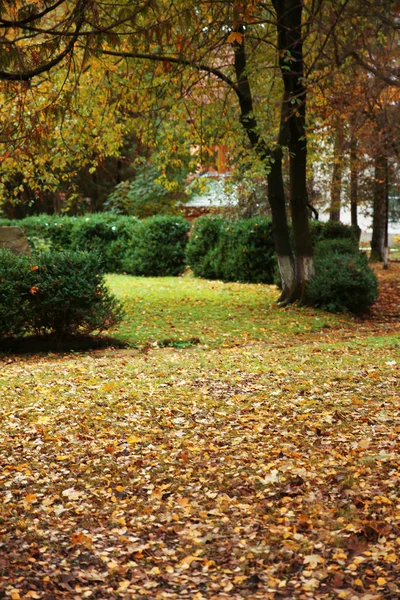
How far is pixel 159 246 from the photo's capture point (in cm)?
2072

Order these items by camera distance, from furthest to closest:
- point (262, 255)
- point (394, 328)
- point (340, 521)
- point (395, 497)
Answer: point (262, 255) < point (394, 328) < point (395, 497) < point (340, 521)

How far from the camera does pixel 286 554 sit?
148 inches

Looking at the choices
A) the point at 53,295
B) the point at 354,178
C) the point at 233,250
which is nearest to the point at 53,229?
the point at 233,250

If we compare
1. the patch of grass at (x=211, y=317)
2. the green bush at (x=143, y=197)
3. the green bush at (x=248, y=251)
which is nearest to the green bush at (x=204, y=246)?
the green bush at (x=248, y=251)

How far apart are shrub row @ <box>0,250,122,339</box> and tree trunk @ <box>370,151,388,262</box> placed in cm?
1216

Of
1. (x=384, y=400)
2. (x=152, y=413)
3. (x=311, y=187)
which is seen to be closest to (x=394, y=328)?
(x=384, y=400)

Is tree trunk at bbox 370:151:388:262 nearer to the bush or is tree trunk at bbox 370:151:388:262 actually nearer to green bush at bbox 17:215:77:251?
the bush

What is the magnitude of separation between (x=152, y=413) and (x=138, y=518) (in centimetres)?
188

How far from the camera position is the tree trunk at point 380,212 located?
65.9ft

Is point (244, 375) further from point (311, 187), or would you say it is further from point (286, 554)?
point (311, 187)

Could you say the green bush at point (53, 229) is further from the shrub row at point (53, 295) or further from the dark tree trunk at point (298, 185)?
the shrub row at point (53, 295)

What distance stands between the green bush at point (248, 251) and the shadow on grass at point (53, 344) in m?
8.05

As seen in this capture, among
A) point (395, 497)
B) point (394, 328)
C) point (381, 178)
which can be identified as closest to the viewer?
point (395, 497)

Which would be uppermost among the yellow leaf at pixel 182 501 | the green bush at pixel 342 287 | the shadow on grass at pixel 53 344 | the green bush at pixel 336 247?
the green bush at pixel 336 247
